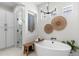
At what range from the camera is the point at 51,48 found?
131cm

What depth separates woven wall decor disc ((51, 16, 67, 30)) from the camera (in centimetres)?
133

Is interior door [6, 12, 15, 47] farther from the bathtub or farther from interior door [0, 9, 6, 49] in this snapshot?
the bathtub

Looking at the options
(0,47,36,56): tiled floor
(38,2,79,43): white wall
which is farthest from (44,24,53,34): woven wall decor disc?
(0,47,36,56): tiled floor

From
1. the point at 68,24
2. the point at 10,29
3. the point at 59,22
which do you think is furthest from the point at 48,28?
the point at 10,29

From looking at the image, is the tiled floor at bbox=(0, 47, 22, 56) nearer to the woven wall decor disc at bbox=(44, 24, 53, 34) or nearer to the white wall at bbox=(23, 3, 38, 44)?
the white wall at bbox=(23, 3, 38, 44)

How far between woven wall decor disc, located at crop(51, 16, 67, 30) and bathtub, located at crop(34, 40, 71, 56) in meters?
0.22

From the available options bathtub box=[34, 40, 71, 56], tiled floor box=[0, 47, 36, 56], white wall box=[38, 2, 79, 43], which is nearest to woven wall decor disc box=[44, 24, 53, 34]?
white wall box=[38, 2, 79, 43]

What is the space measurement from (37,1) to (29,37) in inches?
20.9

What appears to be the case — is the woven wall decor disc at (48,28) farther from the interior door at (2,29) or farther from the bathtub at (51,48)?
the interior door at (2,29)

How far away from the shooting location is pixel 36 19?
1.36 meters

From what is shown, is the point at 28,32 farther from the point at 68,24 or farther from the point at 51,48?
the point at 68,24

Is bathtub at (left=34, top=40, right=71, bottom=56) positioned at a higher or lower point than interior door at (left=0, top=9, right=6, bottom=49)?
lower

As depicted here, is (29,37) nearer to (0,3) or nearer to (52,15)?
(52,15)

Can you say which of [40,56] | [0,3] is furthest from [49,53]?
[0,3]
